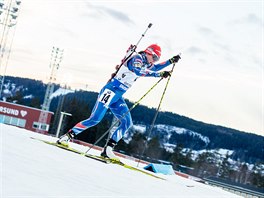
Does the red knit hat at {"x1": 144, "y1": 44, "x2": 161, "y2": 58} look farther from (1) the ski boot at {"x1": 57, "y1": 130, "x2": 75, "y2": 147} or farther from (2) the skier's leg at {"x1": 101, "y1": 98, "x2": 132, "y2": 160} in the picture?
(1) the ski boot at {"x1": 57, "y1": 130, "x2": 75, "y2": 147}

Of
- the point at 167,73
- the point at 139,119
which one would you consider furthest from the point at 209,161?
the point at 167,73

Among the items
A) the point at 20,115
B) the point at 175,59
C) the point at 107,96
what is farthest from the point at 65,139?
the point at 20,115

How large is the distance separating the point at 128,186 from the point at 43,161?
2.55ft

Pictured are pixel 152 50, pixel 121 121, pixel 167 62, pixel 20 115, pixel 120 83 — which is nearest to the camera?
pixel 120 83

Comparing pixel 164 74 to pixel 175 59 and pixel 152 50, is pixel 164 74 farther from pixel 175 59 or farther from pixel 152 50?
pixel 152 50

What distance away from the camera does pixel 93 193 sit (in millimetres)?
2971

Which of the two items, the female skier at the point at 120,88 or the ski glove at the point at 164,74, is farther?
the ski glove at the point at 164,74

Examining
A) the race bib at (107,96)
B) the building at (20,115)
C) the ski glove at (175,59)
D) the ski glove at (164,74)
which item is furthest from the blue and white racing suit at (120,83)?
the building at (20,115)

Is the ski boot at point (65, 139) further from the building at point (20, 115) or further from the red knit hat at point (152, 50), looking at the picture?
the building at point (20, 115)

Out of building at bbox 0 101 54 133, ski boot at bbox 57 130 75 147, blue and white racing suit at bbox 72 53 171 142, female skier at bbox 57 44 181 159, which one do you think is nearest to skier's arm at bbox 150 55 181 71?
female skier at bbox 57 44 181 159

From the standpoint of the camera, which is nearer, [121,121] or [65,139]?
[65,139]

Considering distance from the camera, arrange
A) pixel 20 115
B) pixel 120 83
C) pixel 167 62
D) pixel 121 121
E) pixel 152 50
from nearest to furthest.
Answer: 1. pixel 120 83
2. pixel 152 50
3. pixel 121 121
4. pixel 167 62
5. pixel 20 115

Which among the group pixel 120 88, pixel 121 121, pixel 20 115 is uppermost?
pixel 120 88

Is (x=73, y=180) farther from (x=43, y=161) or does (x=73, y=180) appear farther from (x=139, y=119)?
(x=139, y=119)
